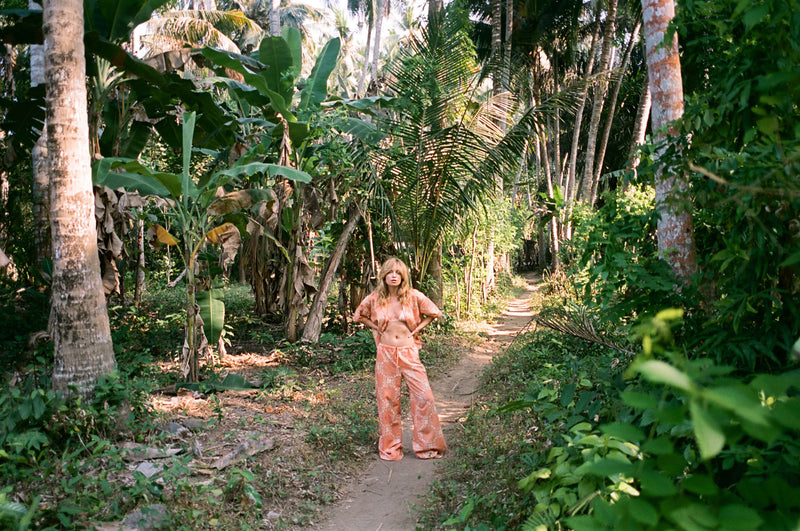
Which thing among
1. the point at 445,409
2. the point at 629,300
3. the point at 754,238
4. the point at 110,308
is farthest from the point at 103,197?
the point at 754,238

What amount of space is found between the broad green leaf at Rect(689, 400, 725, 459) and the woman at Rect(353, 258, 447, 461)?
178 inches

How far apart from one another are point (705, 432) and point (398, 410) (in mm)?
4690

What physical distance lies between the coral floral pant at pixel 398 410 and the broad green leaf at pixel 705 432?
452cm

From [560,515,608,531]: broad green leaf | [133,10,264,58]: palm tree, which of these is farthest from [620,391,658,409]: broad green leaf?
[133,10,264,58]: palm tree

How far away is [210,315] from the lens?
695cm

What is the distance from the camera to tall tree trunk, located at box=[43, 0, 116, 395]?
4316 mm

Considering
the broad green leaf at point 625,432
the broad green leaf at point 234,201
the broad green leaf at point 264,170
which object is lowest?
the broad green leaf at point 625,432

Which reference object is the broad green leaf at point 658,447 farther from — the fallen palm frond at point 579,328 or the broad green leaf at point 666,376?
the fallen palm frond at point 579,328

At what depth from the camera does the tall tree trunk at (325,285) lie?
335 inches

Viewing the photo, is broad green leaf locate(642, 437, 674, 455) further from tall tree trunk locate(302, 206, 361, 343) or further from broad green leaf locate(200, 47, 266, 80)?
tall tree trunk locate(302, 206, 361, 343)

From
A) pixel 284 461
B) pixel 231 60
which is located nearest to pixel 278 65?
pixel 231 60

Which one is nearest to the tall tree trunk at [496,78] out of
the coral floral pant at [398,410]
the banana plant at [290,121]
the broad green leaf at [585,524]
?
the banana plant at [290,121]

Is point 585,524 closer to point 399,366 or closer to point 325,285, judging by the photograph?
point 399,366

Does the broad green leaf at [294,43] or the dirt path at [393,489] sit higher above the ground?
the broad green leaf at [294,43]
